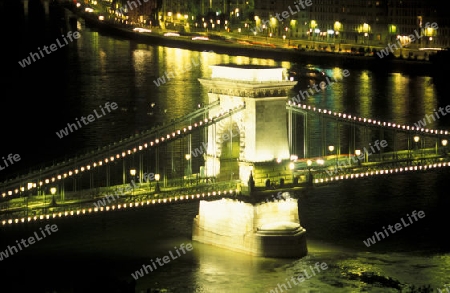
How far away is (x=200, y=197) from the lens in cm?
5606

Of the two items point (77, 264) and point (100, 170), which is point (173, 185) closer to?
point (77, 264)

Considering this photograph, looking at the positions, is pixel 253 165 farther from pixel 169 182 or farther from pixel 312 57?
pixel 312 57

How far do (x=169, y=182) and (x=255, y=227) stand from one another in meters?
3.60

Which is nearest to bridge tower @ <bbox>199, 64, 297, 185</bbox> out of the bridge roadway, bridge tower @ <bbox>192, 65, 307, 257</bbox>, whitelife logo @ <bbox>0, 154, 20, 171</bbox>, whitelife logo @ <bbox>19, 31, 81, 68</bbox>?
bridge tower @ <bbox>192, 65, 307, 257</bbox>

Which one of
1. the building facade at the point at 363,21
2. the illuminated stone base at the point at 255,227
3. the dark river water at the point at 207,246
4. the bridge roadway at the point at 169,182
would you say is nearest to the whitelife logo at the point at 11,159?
the dark river water at the point at 207,246

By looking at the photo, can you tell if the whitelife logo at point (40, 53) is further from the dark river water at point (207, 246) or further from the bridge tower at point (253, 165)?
the bridge tower at point (253, 165)

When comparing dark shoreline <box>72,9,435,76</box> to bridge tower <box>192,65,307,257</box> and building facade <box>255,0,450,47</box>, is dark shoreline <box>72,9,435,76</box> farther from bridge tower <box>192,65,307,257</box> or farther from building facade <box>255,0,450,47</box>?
bridge tower <box>192,65,307,257</box>

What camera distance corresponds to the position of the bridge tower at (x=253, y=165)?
56438 millimetres

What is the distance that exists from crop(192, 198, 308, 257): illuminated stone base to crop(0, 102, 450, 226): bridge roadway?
0.57 metres

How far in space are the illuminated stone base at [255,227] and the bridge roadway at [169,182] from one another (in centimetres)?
57

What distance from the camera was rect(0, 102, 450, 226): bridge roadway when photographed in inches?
2098

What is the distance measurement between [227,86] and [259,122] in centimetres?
188

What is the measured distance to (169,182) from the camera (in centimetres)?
5728

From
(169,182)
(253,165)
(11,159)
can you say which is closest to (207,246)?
(169,182)
